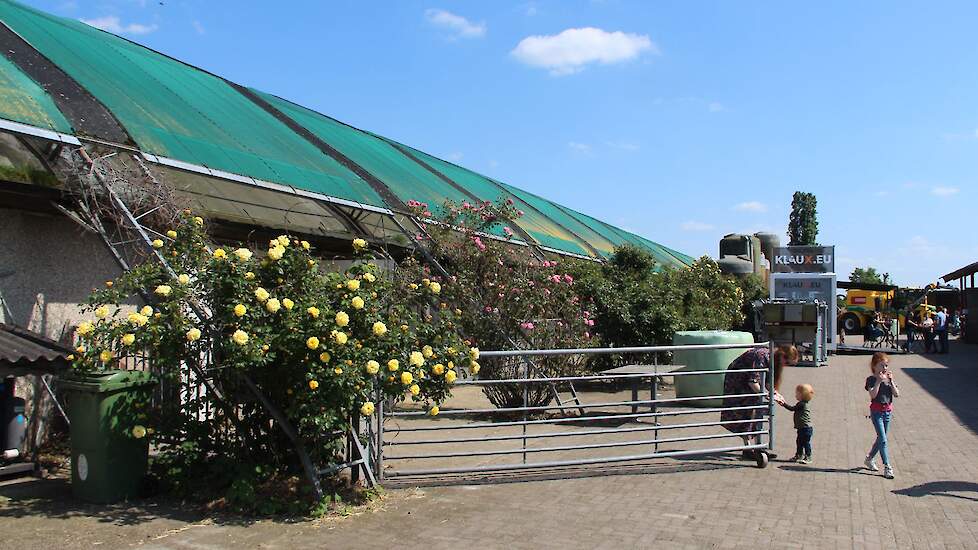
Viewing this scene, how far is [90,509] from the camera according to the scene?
247 inches

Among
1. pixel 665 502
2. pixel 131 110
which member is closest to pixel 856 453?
pixel 665 502

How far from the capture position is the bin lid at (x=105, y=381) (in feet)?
20.9

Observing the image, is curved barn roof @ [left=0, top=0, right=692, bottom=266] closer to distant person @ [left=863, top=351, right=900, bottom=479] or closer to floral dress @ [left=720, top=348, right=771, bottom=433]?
floral dress @ [left=720, top=348, right=771, bottom=433]

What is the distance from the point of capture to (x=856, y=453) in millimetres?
9086

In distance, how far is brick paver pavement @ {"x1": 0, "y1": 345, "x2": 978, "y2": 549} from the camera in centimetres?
567

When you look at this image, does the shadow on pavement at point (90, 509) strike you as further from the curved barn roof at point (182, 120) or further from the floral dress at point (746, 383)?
the floral dress at point (746, 383)

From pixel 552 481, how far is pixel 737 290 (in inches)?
680

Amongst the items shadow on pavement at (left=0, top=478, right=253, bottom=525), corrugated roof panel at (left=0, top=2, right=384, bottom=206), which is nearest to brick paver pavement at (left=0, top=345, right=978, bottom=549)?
shadow on pavement at (left=0, top=478, right=253, bottom=525)

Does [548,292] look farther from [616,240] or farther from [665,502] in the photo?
[616,240]

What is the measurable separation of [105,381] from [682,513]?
192 inches

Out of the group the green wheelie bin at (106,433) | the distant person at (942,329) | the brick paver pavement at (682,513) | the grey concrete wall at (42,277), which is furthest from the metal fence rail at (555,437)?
the distant person at (942,329)

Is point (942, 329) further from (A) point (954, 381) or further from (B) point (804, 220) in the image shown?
(B) point (804, 220)

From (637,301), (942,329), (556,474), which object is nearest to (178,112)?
(556,474)

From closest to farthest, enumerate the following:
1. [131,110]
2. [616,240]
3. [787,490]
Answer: [787,490], [131,110], [616,240]
